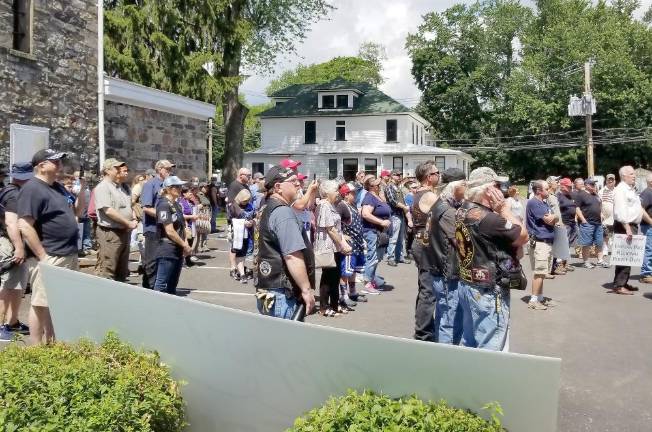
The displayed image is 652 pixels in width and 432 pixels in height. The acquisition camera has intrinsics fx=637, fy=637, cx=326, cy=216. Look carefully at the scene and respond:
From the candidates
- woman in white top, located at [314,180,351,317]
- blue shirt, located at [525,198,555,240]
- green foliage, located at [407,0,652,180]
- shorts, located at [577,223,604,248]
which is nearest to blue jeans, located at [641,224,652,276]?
blue shirt, located at [525,198,555,240]

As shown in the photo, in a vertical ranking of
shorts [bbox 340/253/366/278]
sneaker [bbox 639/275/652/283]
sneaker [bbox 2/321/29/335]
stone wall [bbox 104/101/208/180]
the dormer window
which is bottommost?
sneaker [bbox 2/321/29/335]

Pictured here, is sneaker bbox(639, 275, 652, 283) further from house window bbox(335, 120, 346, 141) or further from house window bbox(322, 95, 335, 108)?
house window bbox(322, 95, 335, 108)

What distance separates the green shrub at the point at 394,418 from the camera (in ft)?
8.63

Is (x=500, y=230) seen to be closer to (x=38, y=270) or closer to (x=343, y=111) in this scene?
(x=38, y=270)

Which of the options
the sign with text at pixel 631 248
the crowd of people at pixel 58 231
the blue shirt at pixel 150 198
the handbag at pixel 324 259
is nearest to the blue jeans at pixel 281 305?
the crowd of people at pixel 58 231

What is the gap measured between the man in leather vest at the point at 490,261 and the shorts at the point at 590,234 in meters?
9.37

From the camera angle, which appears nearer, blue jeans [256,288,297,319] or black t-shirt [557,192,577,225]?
blue jeans [256,288,297,319]

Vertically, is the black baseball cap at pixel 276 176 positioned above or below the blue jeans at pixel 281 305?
above

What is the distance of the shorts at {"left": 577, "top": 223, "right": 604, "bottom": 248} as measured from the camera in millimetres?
13055

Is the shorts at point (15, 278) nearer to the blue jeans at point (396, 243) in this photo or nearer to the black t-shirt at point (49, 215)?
the black t-shirt at point (49, 215)

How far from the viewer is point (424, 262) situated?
614 centimetres

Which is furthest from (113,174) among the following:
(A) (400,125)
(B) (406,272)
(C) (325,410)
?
(A) (400,125)

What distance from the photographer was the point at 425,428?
2.61 m

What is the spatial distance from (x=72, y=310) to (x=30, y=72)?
30.9 feet
